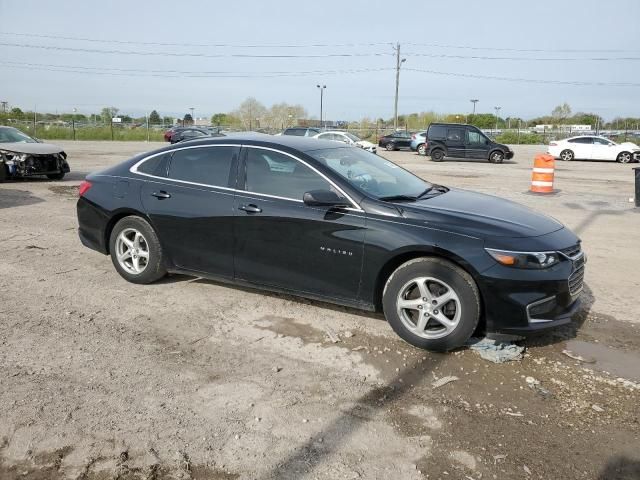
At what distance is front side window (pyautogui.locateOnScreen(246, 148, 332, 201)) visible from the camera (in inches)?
189

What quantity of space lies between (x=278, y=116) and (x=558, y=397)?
81.5 meters

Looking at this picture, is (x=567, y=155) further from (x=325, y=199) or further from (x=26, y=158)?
(x=325, y=199)

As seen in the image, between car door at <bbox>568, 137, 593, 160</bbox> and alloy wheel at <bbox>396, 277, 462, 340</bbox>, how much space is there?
29091mm

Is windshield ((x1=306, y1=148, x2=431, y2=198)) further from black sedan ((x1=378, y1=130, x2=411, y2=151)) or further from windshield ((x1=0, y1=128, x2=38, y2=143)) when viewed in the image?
black sedan ((x1=378, y1=130, x2=411, y2=151))

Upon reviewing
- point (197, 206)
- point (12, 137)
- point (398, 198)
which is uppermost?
point (12, 137)

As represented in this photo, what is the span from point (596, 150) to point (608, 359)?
28.7m

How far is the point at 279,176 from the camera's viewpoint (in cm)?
499

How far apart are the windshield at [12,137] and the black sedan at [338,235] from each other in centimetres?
1007

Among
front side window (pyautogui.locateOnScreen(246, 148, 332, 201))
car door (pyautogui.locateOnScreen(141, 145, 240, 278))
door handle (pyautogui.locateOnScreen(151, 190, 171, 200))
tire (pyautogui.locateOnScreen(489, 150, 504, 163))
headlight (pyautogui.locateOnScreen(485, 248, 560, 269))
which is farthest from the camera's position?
Answer: tire (pyautogui.locateOnScreen(489, 150, 504, 163))

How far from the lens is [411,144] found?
126 feet

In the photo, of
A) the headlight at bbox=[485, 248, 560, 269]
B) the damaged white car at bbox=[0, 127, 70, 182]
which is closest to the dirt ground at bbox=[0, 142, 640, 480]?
the headlight at bbox=[485, 248, 560, 269]

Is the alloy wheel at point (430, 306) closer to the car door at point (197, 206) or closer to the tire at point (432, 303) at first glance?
the tire at point (432, 303)

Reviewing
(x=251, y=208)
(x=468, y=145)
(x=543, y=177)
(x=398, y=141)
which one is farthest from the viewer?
(x=398, y=141)

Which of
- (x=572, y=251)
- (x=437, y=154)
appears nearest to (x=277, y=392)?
(x=572, y=251)
